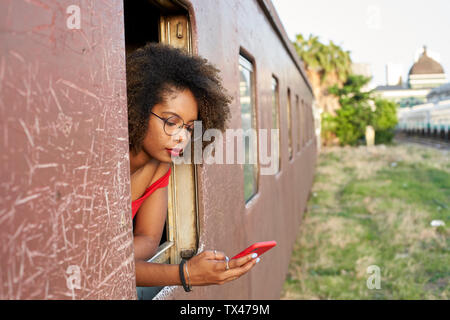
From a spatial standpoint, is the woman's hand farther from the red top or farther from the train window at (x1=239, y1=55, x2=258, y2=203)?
the train window at (x1=239, y1=55, x2=258, y2=203)

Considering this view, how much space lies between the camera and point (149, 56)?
1669mm

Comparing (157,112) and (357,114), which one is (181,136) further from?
(357,114)

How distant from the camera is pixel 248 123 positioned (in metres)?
3.67

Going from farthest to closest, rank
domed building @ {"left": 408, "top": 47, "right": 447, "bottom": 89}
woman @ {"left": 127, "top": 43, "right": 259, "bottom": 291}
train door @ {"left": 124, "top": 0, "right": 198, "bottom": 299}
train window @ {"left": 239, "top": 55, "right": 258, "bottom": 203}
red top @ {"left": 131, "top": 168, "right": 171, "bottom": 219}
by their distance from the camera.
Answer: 1. domed building @ {"left": 408, "top": 47, "right": 447, "bottom": 89}
2. train window @ {"left": 239, "top": 55, "right": 258, "bottom": 203}
3. train door @ {"left": 124, "top": 0, "right": 198, "bottom": 299}
4. red top @ {"left": 131, "top": 168, "right": 171, "bottom": 219}
5. woman @ {"left": 127, "top": 43, "right": 259, "bottom": 291}

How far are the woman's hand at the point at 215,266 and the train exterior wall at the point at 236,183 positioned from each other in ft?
0.90

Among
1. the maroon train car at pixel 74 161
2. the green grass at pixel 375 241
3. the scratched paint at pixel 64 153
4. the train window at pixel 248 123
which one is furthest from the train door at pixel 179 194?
the green grass at pixel 375 241

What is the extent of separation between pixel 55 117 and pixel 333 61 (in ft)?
107

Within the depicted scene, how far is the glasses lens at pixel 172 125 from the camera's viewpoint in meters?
1.65

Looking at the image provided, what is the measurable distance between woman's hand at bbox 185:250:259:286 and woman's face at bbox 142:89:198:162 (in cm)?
41

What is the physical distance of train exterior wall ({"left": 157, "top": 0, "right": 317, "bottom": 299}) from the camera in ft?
7.06

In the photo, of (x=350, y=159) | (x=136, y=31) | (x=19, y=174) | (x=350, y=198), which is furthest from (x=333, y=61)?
(x=19, y=174)

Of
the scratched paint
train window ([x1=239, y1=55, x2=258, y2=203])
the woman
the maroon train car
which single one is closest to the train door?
the maroon train car

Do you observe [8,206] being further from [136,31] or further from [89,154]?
[136,31]
